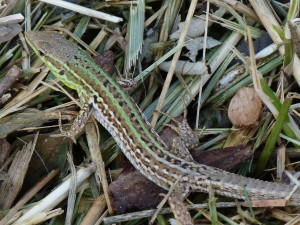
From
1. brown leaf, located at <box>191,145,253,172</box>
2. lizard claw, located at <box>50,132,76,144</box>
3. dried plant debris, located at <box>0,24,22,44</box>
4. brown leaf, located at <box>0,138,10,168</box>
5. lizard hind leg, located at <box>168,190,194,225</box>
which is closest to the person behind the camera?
lizard hind leg, located at <box>168,190,194,225</box>

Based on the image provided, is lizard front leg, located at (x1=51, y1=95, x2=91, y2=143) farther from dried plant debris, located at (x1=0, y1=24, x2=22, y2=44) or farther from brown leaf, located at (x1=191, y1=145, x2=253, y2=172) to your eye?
brown leaf, located at (x1=191, y1=145, x2=253, y2=172)

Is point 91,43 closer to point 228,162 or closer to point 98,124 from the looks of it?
point 98,124

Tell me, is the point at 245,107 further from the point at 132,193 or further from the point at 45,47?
the point at 45,47

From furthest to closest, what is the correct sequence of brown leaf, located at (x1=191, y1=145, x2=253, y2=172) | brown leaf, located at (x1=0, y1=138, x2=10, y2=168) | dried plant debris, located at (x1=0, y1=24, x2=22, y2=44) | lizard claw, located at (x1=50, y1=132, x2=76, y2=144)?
dried plant debris, located at (x1=0, y1=24, x2=22, y2=44)
lizard claw, located at (x1=50, y1=132, x2=76, y2=144)
brown leaf, located at (x1=0, y1=138, x2=10, y2=168)
brown leaf, located at (x1=191, y1=145, x2=253, y2=172)

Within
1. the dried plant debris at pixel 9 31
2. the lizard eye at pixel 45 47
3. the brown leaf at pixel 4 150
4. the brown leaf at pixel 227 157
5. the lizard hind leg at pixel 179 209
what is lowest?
the lizard hind leg at pixel 179 209

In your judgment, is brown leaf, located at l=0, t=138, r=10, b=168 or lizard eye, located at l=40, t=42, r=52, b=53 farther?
lizard eye, located at l=40, t=42, r=52, b=53

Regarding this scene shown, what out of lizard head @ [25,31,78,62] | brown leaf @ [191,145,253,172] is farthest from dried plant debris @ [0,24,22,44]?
brown leaf @ [191,145,253,172]

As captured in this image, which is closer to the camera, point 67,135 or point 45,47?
point 67,135

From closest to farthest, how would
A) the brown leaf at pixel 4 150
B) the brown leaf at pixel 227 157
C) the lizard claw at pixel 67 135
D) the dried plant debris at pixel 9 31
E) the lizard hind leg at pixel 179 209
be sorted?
1. the lizard hind leg at pixel 179 209
2. the brown leaf at pixel 227 157
3. the brown leaf at pixel 4 150
4. the lizard claw at pixel 67 135
5. the dried plant debris at pixel 9 31

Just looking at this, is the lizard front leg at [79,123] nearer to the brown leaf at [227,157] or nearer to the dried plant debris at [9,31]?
the dried plant debris at [9,31]

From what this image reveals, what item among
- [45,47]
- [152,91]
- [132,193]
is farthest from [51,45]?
[132,193]

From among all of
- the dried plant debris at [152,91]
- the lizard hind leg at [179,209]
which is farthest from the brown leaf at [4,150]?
the lizard hind leg at [179,209]
